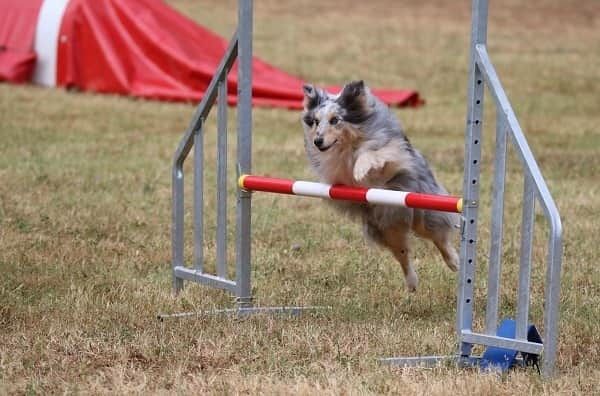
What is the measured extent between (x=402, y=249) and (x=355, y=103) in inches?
36.0

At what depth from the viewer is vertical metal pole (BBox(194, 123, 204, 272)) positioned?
5.74m

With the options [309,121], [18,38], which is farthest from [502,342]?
[18,38]

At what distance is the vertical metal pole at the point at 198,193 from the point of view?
574 centimetres

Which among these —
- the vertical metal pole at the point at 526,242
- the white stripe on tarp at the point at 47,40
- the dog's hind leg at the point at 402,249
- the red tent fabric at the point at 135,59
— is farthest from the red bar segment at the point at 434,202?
the white stripe on tarp at the point at 47,40

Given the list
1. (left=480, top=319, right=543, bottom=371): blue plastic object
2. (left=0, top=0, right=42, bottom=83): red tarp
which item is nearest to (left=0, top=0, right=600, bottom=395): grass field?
(left=480, top=319, right=543, bottom=371): blue plastic object

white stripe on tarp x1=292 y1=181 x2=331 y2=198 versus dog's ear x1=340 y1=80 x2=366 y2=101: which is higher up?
dog's ear x1=340 y1=80 x2=366 y2=101

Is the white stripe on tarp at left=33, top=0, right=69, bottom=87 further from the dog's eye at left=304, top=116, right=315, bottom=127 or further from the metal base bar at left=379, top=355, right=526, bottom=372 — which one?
the metal base bar at left=379, top=355, right=526, bottom=372

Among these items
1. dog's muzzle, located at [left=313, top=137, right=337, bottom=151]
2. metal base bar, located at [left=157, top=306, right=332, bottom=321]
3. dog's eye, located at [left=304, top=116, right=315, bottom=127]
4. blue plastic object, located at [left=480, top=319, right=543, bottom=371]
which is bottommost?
metal base bar, located at [left=157, top=306, right=332, bottom=321]

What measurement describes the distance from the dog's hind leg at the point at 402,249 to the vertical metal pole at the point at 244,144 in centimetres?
90

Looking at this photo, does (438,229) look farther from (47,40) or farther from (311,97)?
(47,40)

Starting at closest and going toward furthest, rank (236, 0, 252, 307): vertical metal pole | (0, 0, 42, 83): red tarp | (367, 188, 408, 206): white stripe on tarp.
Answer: (367, 188, 408, 206): white stripe on tarp → (236, 0, 252, 307): vertical metal pole → (0, 0, 42, 83): red tarp

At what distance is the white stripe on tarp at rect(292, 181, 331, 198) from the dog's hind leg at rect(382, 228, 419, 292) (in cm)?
91

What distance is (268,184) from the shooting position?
5246 mm

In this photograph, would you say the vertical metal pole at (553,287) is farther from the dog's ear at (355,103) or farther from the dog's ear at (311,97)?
the dog's ear at (311,97)
